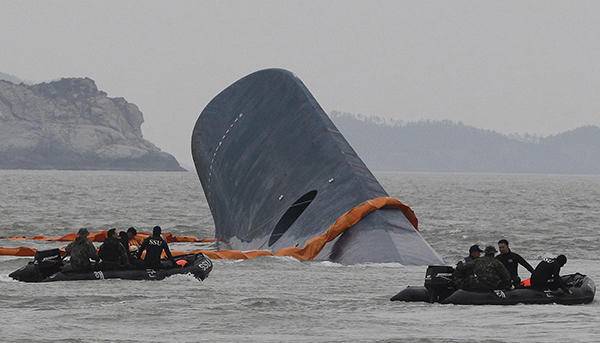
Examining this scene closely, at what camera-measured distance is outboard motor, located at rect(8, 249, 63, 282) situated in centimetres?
2727

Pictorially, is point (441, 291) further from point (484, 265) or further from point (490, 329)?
point (490, 329)

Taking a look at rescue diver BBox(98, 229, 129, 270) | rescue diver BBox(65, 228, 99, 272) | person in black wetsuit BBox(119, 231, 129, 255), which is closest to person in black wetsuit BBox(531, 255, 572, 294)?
rescue diver BBox(98, 229, 129, 270)

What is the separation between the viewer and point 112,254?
27.6m

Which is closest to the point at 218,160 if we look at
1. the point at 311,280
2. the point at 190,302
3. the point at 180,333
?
the point at 311,280

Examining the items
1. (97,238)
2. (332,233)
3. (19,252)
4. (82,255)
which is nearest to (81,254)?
(82,255)

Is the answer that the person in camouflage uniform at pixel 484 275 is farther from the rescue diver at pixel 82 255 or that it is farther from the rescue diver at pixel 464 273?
the rescue diver at pixel 82 255

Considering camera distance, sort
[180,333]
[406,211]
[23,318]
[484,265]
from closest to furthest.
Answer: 1. [180,333]
2. [23,318]
3. [484,265]
4. [406,211]

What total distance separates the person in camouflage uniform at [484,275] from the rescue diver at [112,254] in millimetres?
8466

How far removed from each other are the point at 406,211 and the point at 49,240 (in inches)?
635

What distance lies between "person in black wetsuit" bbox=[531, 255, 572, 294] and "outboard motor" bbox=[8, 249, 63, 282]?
1128 cm

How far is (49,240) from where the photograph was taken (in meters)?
43.9

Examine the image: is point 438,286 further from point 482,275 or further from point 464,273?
point 482,275

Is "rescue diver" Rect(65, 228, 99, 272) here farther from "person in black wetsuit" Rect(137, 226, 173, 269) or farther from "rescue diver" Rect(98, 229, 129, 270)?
"person in black wetsuit" Rect(137, 226, 173, 269)

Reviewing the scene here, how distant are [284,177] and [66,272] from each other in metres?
13.4
